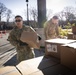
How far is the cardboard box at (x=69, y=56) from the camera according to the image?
76.2 inches

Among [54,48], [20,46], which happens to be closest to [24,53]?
A: [20,46]

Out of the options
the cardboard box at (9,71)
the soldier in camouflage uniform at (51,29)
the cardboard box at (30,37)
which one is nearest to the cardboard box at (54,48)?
the cardboard box at (30,37)

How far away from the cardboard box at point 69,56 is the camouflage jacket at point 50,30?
272cm

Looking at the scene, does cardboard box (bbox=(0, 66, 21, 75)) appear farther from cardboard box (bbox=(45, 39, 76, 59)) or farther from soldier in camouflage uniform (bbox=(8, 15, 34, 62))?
soldier in camouflage uniform (bbox=(8, 15, 34, 62))

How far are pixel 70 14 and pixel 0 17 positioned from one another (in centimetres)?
2479

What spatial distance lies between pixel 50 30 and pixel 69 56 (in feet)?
9.68

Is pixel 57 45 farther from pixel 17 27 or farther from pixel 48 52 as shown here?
pixel 17 27

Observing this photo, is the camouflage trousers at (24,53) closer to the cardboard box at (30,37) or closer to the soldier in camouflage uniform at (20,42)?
the soldier in camouflage uniform at (20,42)

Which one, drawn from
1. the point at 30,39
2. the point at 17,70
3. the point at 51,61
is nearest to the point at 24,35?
the point at 30,39

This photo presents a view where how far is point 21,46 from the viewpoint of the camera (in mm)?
3588

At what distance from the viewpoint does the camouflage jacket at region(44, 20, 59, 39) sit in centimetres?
484

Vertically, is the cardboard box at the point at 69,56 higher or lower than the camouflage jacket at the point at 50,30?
lower

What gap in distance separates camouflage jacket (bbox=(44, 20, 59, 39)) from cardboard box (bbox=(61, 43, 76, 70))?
2.72m

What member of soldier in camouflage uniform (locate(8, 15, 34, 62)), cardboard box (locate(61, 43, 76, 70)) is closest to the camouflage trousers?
soldier in camouflage uniform (locate(8, 15, 34, 62))
